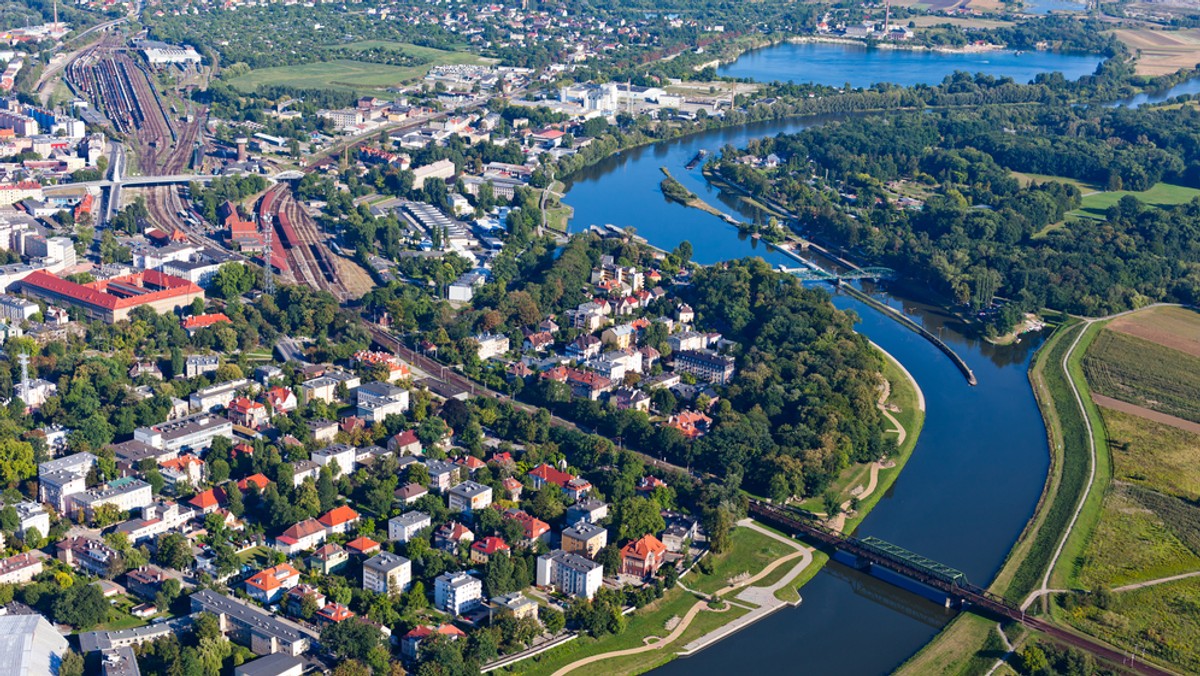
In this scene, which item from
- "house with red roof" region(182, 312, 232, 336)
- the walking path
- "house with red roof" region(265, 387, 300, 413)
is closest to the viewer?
the walking path

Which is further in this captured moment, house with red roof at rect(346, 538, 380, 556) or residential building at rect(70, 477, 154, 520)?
residential building at rect(70, 477, 154, 520)

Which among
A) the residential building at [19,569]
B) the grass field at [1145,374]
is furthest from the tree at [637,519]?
the grass field at [1145,374]


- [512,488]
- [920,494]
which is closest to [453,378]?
[512,488]

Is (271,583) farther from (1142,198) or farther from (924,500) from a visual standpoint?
(1142,198)

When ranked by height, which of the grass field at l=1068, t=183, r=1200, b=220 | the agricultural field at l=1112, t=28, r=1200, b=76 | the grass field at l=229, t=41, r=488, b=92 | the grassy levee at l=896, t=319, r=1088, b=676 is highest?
the agricultural field at l=1112, t=28, r=1200, b=76

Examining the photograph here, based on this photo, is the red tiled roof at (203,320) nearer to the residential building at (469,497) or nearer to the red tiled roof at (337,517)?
the red tiled roof at (337,517)

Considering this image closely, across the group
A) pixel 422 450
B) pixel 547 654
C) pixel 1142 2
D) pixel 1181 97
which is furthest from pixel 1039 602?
pixel 1142 2

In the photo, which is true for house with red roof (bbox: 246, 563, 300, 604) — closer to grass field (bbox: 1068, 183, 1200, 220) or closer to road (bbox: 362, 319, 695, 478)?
road (bbox: 362, 319, 695, 478)

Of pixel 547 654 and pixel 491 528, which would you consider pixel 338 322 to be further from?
pixel 547 654

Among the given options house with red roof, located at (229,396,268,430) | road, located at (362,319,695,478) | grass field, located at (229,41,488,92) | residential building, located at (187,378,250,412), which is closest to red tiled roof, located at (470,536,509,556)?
road, located at (362,319,695,478)
